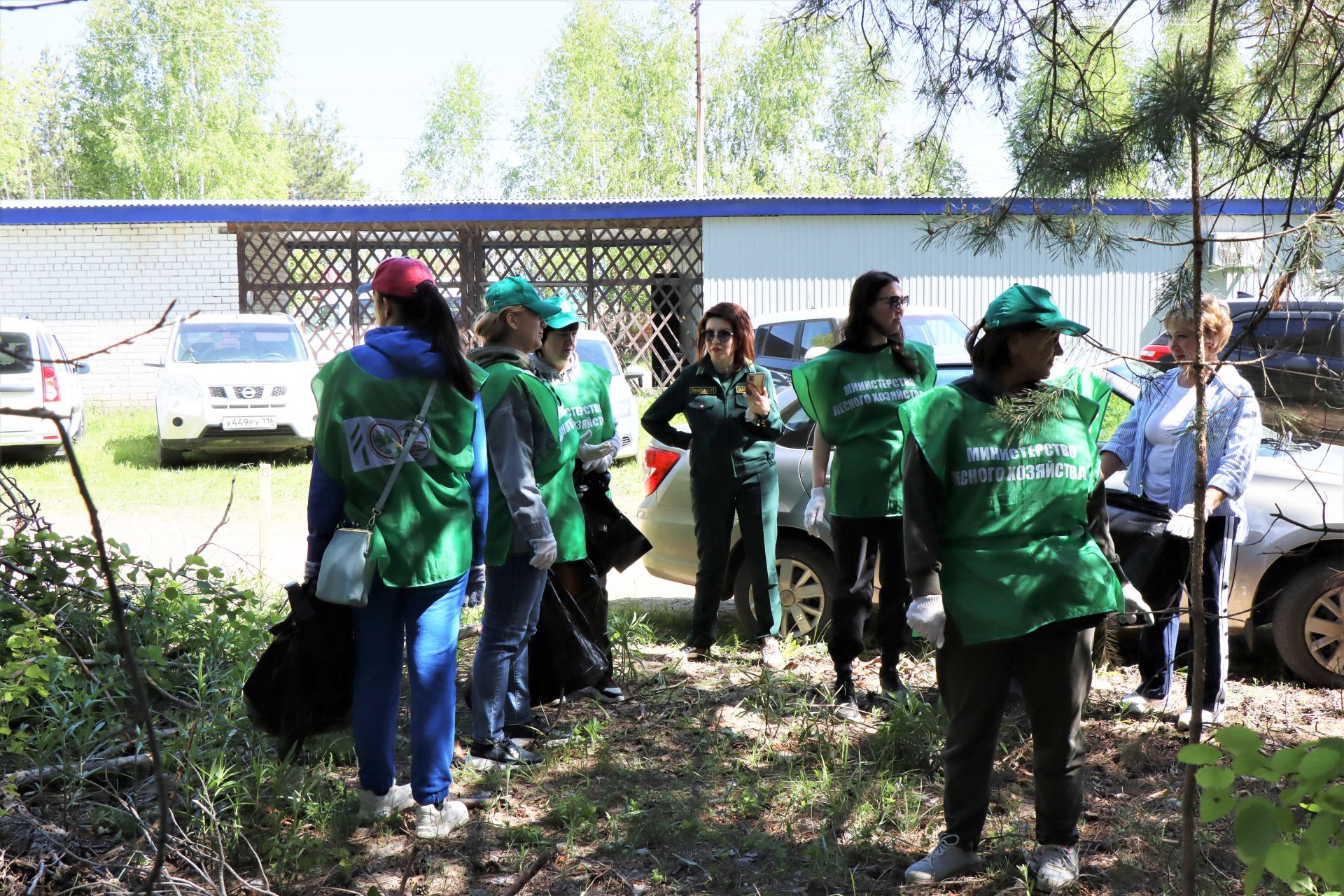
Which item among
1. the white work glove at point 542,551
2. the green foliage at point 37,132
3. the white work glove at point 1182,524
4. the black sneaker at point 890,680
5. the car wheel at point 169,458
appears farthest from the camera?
the green foliage at point 37,132

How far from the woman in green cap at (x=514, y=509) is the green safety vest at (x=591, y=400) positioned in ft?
0.86

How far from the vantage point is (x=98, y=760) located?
3838mm

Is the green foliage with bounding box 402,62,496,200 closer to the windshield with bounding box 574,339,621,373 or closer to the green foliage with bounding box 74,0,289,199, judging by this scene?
the green foliage with bounding box 74,0,289,199

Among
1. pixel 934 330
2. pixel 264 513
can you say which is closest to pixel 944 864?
pixel 264 513

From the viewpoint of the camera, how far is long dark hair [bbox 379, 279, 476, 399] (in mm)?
3576

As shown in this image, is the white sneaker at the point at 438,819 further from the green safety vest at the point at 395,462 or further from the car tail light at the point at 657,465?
the car tail light at the point at 657,465

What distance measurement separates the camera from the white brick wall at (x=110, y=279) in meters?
17.6

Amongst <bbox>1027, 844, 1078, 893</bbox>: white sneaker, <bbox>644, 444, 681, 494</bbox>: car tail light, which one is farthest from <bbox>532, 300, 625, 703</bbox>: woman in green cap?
<bbox>1027, 844, 1078, 893</bbox>: white sneaker

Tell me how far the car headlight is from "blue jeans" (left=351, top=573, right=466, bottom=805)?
32.6 feet

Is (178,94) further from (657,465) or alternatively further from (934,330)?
(657,465)

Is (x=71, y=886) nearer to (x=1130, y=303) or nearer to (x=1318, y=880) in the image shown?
(x=1318, y=880)

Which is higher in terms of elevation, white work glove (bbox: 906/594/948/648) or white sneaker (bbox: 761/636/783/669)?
white work glove (bbox: 906/594/948/648)

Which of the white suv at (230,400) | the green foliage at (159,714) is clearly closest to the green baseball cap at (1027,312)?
the green foliage at (159,714)

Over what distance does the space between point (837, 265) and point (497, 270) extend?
5.59 meters
